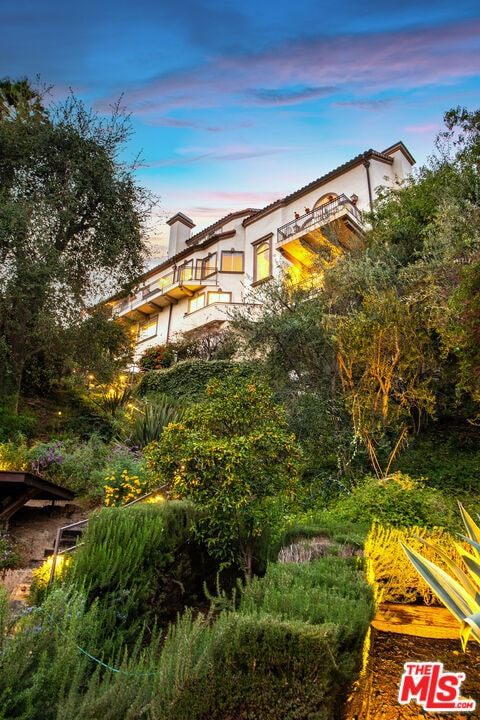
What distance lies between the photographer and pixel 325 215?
20.6m

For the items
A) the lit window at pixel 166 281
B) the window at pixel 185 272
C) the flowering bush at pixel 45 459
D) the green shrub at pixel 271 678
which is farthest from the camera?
the lit window at pixel 166 281

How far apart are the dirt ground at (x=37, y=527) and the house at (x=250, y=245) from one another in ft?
32.8

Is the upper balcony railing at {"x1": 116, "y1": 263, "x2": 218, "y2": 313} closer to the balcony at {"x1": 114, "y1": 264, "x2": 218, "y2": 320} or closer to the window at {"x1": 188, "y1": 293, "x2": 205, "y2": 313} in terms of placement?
the balcony at {"x1": 114, "y1": 264, "x2": 218, "y2": 320}

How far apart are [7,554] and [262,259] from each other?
22032mm

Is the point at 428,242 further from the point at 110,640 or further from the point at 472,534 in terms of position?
the point at 110,640

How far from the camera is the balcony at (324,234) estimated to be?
58.5ft

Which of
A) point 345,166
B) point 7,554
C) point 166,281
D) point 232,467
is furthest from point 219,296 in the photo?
point 232,467

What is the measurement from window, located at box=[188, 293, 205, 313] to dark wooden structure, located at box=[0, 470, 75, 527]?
65.4 ft

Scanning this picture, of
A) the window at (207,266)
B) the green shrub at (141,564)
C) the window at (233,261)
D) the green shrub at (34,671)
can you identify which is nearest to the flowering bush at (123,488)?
the green shrub at (141,564)

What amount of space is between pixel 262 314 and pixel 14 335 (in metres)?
8.48

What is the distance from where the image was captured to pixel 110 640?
17.7ft

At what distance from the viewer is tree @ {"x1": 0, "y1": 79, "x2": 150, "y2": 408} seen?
14953 mm

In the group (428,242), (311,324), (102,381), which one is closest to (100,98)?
(102,381)

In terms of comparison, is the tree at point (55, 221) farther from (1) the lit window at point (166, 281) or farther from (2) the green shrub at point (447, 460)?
(1) the lit window at point (166, 281)
